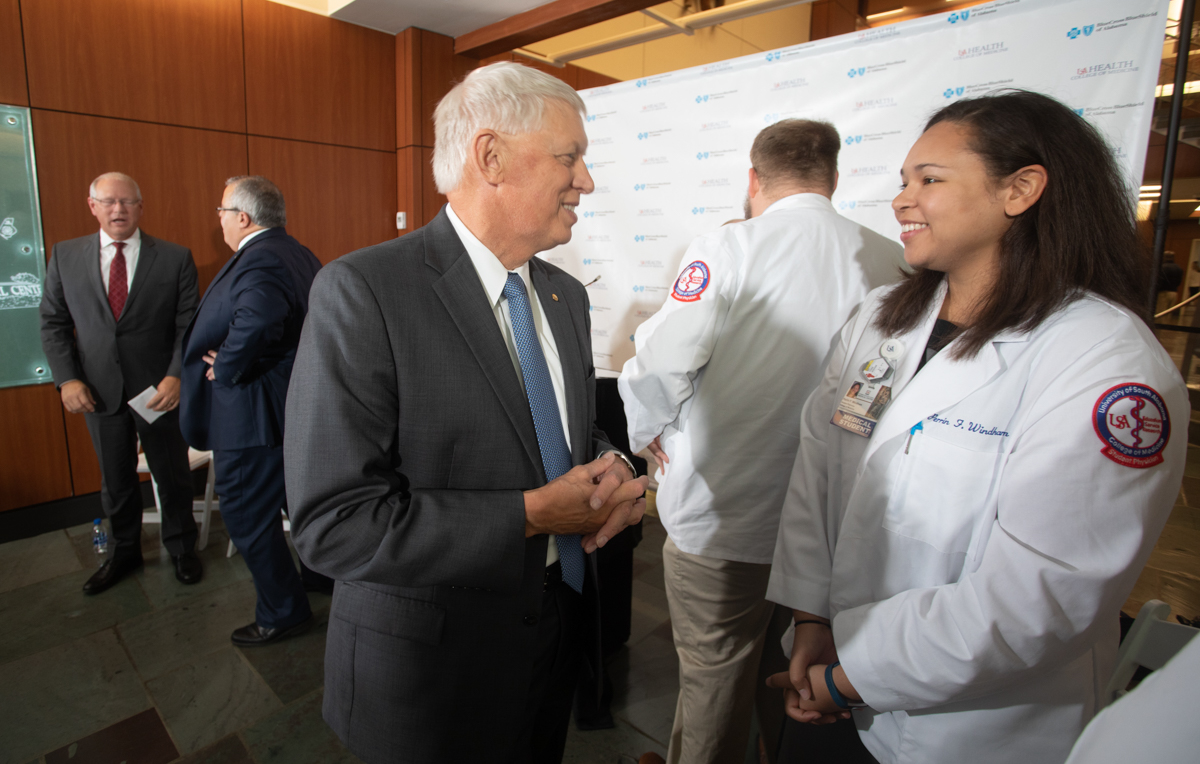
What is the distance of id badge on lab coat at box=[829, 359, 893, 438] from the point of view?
107cm

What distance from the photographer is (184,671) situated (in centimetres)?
221

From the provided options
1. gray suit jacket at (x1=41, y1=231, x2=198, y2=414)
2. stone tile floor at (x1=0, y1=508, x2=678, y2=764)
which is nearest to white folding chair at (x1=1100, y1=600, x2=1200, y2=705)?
stone tile floor at (x1=0, y1=508, x2=678, y2=764)

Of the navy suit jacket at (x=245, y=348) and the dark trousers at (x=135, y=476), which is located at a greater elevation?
the navy suit jacket at (x=245, y=348)

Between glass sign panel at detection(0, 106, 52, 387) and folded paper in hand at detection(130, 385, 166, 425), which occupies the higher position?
glass sign panel at detection(0, 106, 52, 387)

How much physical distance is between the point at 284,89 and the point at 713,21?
2984mm

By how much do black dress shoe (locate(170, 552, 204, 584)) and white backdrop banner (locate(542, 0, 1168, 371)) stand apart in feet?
7.97

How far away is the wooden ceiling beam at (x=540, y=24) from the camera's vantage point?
3.40 m

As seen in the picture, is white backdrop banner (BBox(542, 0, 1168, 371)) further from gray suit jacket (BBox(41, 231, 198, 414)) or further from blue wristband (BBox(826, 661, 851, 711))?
gray suit jacket (BBox(41, 231, 198, 414))

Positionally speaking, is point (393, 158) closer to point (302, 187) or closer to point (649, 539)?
point (302, 187)

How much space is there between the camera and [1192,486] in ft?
11.6

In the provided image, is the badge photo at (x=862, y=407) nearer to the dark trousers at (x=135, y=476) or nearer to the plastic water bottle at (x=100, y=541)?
the dark trousers at (x=135, y=476)

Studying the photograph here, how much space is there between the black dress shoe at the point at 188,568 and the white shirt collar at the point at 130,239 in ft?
5.34

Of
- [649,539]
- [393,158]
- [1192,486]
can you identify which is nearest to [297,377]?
[649,539]

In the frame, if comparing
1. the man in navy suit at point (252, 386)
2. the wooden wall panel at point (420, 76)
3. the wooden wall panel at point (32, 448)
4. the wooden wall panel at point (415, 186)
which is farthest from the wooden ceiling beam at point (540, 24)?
the wooden wall panel at point (32, 448)
